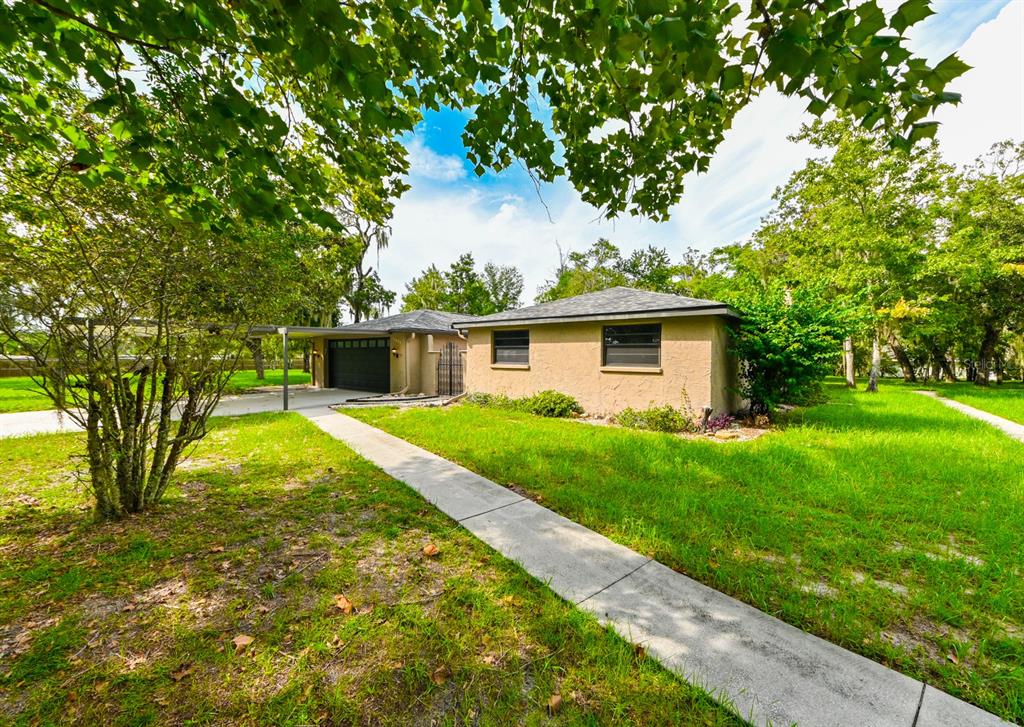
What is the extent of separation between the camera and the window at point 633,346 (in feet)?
28.4

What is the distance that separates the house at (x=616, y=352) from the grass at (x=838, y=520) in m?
1.72

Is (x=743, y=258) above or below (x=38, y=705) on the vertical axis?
above

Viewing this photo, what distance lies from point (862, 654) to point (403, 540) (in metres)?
3.18

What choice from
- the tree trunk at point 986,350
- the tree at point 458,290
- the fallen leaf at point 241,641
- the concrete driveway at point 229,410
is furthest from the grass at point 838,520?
the tree at point 458,290

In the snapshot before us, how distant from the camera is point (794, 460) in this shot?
5395mm

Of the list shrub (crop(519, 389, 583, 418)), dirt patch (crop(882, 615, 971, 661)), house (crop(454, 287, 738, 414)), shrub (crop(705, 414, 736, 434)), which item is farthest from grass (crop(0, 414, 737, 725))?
house (crop(454, 287, 738, 414))

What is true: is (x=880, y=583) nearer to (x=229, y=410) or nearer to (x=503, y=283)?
(x=229, y=410)

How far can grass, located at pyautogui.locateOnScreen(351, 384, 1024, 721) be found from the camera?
2178mm

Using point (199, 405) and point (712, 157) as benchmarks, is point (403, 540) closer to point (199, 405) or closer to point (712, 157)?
point (199, 405)

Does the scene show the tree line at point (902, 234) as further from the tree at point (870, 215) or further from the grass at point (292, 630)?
the grass at point (292, 630)

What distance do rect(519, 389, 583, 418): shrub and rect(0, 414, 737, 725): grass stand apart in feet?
20.4

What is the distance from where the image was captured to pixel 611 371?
9156 millimetres

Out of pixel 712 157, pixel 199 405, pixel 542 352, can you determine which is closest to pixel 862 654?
pixel 712 157

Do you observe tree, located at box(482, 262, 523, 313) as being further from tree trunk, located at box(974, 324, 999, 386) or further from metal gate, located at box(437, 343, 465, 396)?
tree trunk, located at box(974, 324, 999, 386)
